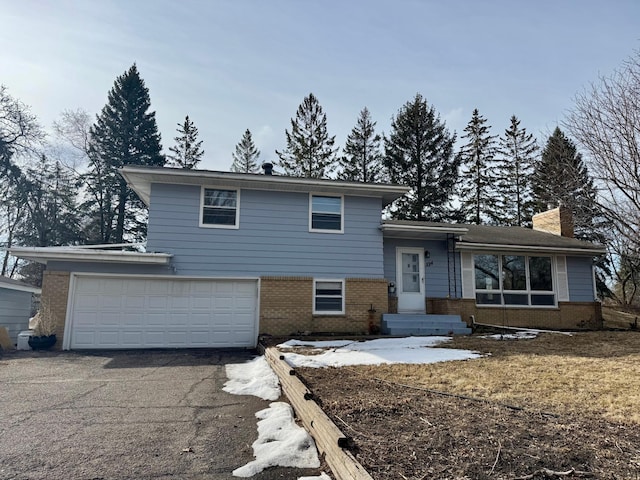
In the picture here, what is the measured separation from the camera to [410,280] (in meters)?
13.1

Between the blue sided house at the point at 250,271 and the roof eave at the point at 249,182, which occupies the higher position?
the roof eave at the point at 249,182

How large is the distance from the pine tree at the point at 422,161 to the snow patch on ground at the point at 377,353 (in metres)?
17.8

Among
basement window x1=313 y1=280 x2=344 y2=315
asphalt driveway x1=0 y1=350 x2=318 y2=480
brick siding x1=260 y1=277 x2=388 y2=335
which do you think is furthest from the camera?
basement window x1=313 y1=280 x2=344 y2=315

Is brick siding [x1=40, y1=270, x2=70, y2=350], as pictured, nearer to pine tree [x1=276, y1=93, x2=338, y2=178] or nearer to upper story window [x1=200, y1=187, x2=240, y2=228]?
upper story window [x1=200, y1=187, x2=240, y2=228]

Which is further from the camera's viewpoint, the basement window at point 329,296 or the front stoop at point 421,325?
the basement window at point 329,296

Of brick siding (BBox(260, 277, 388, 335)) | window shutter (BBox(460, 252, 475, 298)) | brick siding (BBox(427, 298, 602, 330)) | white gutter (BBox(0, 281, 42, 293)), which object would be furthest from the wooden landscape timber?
white gutter (BBox(0, 281, 42, 293))

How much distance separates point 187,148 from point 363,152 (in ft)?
43.4

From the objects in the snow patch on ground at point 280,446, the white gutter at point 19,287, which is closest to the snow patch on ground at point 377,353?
the snow patch on ground at point 280,446

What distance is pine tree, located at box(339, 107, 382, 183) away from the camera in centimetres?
2833

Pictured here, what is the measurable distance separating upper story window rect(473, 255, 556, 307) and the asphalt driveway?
9638 millimetres

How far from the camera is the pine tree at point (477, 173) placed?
28406 mm

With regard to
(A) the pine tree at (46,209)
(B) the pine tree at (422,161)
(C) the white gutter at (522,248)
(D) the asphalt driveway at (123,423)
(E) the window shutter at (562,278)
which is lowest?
(D) the asphalt driveway at (123,423)

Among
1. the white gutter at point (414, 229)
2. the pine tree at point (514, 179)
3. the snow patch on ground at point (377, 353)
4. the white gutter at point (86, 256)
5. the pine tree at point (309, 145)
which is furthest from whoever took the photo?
the pine tree at point (514, 179)

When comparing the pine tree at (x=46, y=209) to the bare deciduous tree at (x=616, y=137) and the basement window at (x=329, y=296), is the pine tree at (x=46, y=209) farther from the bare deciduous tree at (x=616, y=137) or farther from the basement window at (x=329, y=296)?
the bare deciduous tree at (x=616, y=137)
